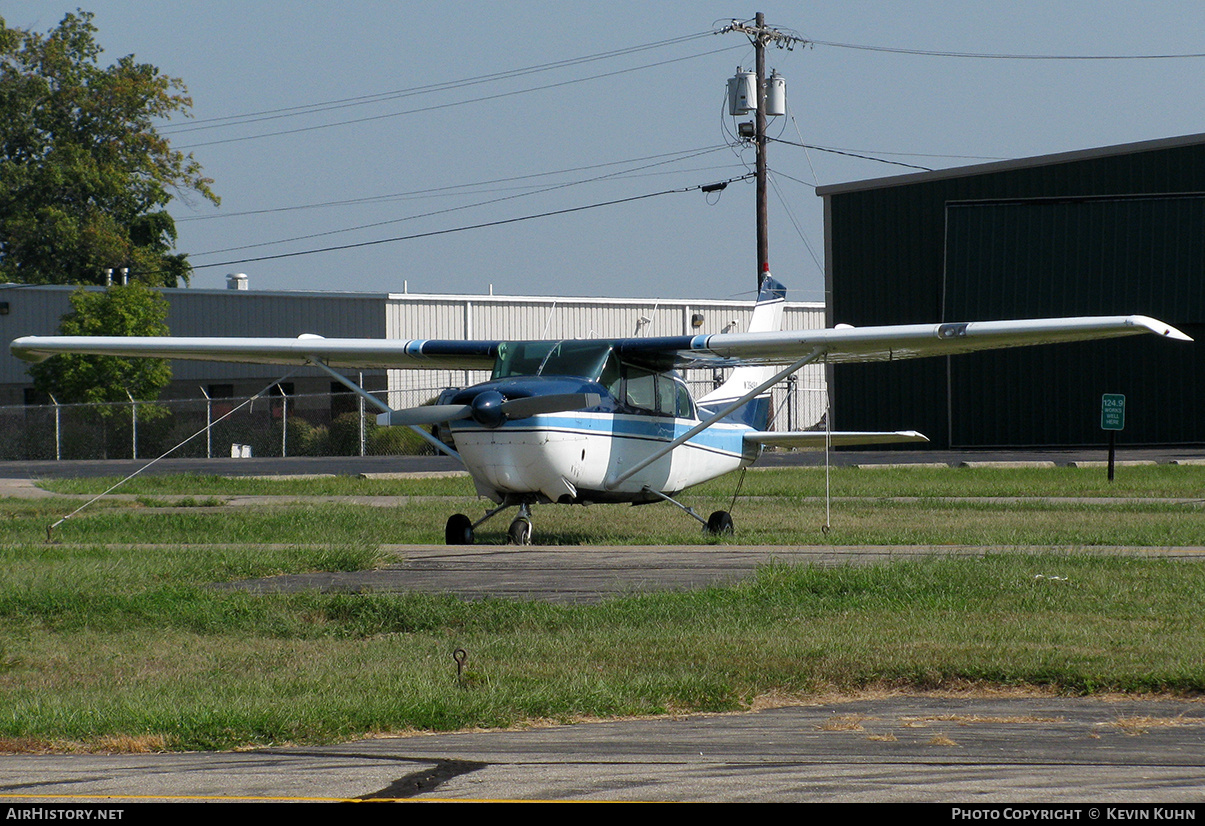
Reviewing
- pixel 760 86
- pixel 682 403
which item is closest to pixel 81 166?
pixel 760 86

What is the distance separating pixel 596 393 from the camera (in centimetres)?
1555

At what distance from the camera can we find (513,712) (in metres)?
6.50

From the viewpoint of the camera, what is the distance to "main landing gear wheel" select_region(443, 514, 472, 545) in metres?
15.4

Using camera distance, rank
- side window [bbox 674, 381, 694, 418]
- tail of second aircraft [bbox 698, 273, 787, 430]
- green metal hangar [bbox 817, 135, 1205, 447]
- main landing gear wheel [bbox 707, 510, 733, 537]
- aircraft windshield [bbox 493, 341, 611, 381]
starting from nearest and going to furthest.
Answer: aircraft windshield [bbox 493, 341, 611, 381] < main landing gear wheel [bbox 707, 510, 733, 537] < side window [bbox 674, 381, 694, 418] < tail of second aircraft [bbox 698, 273, 787, 430] < green metal hangar [bbox 817, 135, 1205, 447]

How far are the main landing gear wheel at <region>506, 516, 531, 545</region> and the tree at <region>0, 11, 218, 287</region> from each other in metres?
57.9

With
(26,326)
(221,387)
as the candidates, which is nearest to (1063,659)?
(221,387)

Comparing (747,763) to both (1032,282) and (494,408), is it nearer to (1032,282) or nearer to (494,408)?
(494,408)

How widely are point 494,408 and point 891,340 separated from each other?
486 centimetres

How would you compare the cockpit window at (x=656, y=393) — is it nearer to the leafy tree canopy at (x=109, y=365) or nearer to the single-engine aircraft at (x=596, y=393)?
the single-engine aircraft at (x=596, y=393)

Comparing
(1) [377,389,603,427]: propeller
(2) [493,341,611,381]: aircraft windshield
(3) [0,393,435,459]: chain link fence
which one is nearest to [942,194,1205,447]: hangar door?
(3) [0,393,435,459]: chain link fence

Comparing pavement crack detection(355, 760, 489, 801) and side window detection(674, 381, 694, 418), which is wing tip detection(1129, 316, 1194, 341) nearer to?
side window detection(674, 381, 694, 418)

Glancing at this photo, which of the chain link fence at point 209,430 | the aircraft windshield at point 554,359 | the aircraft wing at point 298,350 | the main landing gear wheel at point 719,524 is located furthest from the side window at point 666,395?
the chain link fence at point 209,430

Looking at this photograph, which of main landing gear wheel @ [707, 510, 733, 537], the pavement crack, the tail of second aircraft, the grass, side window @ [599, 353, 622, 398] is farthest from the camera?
the tail of second aircraft
